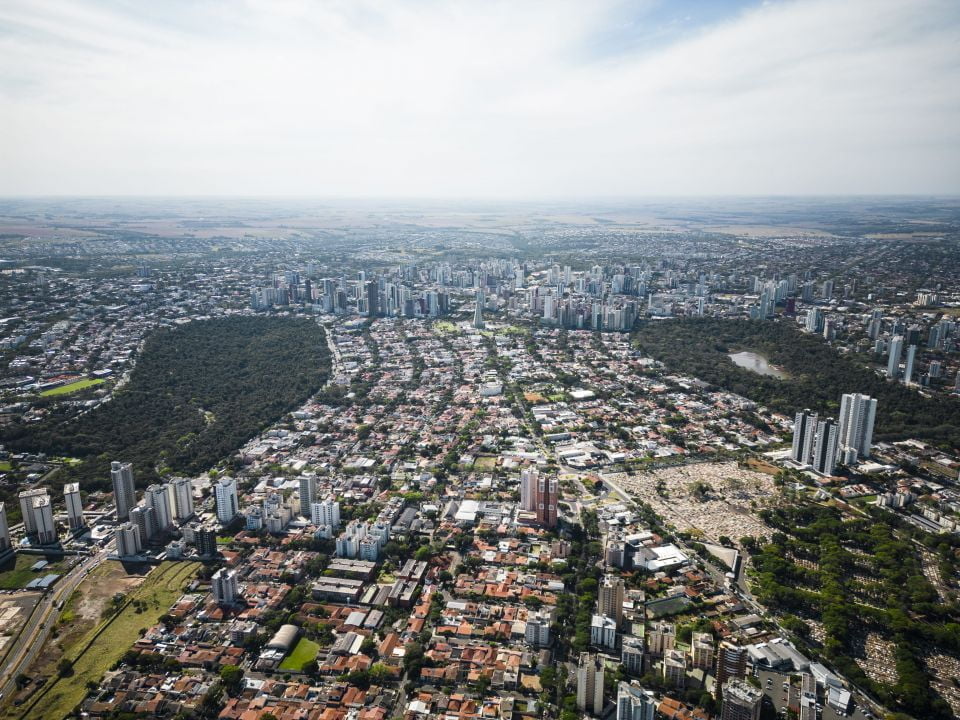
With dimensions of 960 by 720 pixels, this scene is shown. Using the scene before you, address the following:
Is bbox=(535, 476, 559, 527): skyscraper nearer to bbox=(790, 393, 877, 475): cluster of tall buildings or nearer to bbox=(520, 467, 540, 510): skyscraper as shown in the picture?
bbox=(520, 467, 540, 510): skyscraper

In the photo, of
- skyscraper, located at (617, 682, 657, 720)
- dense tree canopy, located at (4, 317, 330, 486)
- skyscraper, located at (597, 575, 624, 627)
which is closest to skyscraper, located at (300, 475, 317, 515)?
dense tree canopy, located at (4, 317, 330, 486)

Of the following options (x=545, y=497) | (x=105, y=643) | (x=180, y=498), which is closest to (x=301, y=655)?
(x=105, y=643)

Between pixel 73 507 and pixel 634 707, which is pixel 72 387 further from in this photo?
pixel 634 707

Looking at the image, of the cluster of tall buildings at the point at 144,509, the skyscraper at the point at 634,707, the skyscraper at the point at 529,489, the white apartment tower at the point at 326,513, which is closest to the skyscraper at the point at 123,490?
the cluster of tall buildings at the point at 144,509

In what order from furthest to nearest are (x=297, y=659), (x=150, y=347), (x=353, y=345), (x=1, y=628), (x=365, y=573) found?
(x=353, y=345) < (x=150, y=347) < (x=365, y=573) < (x=1, y=628) < (x=297, y=659)

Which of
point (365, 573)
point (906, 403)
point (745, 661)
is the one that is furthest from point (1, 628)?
point (906, 403)

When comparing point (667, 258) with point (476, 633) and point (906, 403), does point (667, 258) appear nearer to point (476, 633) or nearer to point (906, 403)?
point (906, 403)

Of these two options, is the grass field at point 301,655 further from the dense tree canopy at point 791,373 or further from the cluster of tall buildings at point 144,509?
the dense tree canopy at point 791,373
